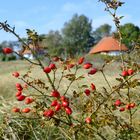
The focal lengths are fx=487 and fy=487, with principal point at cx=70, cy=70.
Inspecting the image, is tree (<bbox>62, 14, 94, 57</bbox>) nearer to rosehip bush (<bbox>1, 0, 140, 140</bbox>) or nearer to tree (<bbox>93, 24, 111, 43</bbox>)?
tree (<bbox>93, 24, 111, 43</bbox>)

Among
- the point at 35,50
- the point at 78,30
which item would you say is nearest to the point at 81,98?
the point at 35,50

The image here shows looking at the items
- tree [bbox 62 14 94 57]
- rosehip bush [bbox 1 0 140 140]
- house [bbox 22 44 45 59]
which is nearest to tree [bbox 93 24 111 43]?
tree [bbox 62 14 94 57]

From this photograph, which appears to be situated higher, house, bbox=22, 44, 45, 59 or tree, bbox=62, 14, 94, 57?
tree, bbox=62, 14, 94, 57

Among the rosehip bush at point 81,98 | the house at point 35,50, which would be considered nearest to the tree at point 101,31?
the rosehip bush at point 81,98

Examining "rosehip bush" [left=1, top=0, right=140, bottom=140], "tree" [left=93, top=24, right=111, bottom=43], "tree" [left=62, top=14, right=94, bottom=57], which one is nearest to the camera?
"rosehip bush" [left=1, top=0, right=140, bottom=140]

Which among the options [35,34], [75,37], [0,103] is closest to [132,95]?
[35,34]

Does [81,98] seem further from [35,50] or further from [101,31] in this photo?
[101,31]

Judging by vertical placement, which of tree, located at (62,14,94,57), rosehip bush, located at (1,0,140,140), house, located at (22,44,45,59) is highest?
tree, located at (62,14,94,57)

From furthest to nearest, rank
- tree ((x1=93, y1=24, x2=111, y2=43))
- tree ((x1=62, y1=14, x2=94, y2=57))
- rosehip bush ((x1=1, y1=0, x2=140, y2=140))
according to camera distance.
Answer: tree ((x1=93, y1=24, x2=111, y2=43))
tree ((x1=62, y1=14, x2=94, y2=57))
rosehip bush ((x1=1, y1=0, x2=140, y2=140))

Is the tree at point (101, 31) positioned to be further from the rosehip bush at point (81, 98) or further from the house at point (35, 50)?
the house at point (35, 50)

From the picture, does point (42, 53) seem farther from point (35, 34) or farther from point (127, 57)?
point (127, 57)

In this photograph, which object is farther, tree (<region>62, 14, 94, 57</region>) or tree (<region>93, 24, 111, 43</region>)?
tree (<region>93, 24, 111, 43</region>)

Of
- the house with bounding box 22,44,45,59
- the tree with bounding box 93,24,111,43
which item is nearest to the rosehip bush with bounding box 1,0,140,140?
the house with bounding box 22,44,45,59

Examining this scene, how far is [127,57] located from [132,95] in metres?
0.38
